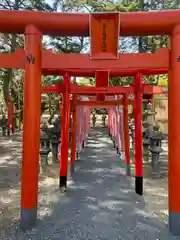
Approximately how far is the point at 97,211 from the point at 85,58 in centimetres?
212

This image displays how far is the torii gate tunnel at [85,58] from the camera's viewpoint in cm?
304

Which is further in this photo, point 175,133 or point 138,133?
point 138,133

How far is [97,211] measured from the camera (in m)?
3.71

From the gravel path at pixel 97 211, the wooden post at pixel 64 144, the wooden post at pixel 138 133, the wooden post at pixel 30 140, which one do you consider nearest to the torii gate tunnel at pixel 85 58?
the wooden post at pixel 30 140

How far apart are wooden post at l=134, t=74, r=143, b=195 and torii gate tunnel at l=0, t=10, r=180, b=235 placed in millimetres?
1160

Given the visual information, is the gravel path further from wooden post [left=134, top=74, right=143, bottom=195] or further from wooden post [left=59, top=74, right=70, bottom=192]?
wooden post [left=134, top=74, right=143, bottom=195]

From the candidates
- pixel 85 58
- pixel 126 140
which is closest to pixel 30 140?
pixel 85 58

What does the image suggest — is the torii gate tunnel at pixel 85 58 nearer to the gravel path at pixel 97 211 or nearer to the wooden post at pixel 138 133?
the gravel path at pixel 97 211

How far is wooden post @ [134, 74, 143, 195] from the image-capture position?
4285 millimetres

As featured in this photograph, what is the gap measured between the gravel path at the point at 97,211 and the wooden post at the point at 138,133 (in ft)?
0.96

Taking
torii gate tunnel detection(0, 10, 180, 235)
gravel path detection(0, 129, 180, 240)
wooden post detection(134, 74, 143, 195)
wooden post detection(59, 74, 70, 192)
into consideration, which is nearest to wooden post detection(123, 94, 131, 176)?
gravel path detection(0, 129, 180, 240)

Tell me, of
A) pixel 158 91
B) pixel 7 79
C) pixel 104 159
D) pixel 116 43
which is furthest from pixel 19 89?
pixel 116 43

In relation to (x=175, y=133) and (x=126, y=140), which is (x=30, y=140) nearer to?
(x=175, y=133)

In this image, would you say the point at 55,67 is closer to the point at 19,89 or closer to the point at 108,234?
the point at 108,234
